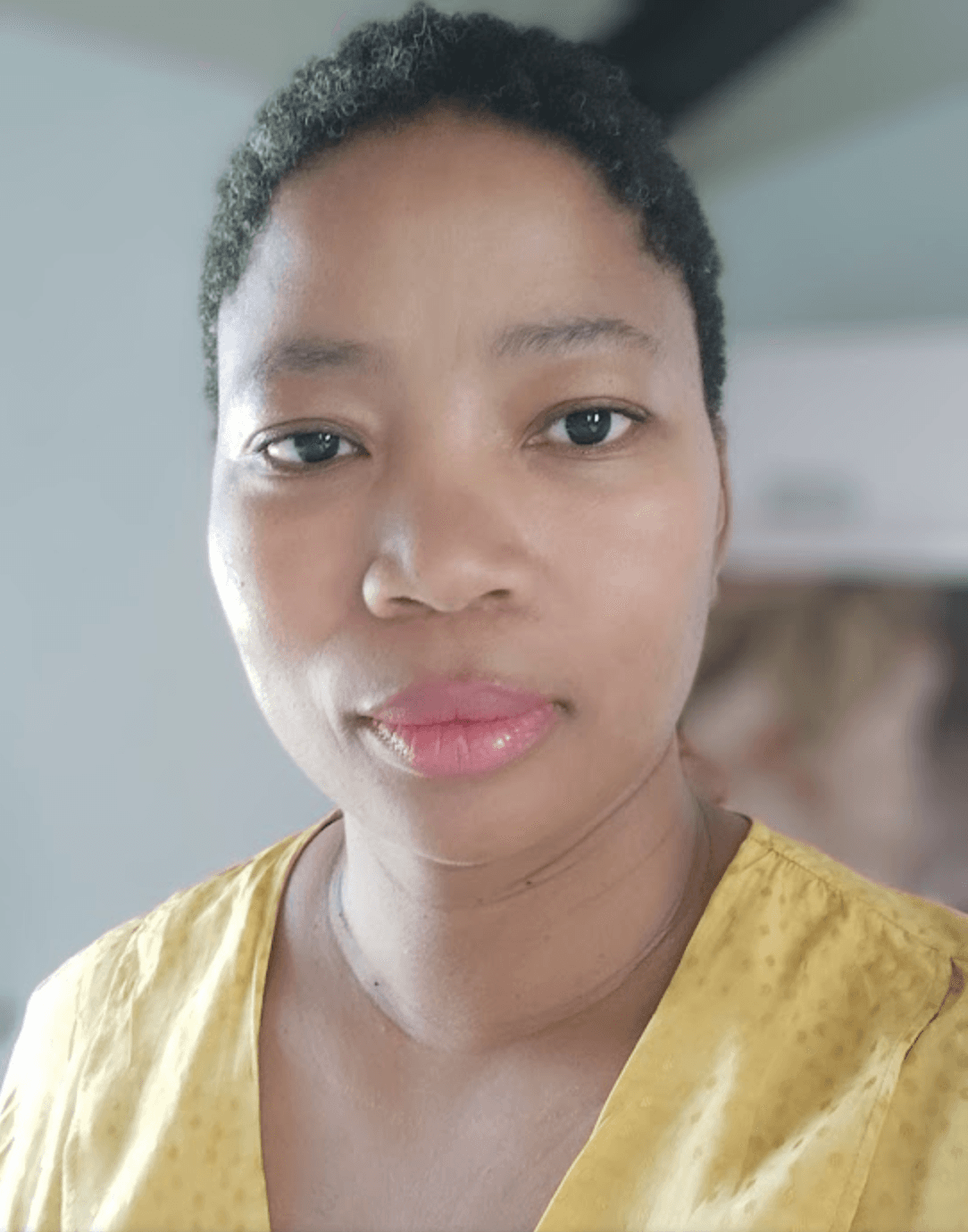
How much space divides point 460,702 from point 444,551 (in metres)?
0.07

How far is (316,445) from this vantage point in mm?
656

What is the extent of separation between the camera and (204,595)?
2.33 metres

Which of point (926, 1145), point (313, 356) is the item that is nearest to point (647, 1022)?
point (926, 1145)

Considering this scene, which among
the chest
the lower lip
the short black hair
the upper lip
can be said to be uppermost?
the short black hair

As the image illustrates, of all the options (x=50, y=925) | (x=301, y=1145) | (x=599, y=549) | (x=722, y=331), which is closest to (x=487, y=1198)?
(x=301, y=1145)

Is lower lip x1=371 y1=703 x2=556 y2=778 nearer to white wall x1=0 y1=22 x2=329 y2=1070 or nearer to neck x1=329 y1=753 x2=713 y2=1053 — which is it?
neck x1=329 y1=753 x2=713 y2=1053

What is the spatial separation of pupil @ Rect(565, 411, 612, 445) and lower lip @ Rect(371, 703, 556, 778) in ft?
0.44

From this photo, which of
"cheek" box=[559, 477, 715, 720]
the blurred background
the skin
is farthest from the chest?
the blurred background

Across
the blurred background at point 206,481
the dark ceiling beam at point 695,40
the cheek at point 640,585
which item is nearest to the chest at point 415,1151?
the cheek at point 640,585

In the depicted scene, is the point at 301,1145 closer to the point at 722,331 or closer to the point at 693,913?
the point at 693,913

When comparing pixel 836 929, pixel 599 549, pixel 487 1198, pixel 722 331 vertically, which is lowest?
pixel 487 1198

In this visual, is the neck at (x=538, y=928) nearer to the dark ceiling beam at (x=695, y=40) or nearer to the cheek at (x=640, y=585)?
the cheek at (x=640, y=585)

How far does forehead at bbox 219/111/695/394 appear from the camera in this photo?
610mm

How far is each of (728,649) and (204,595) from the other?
974 millimetres
